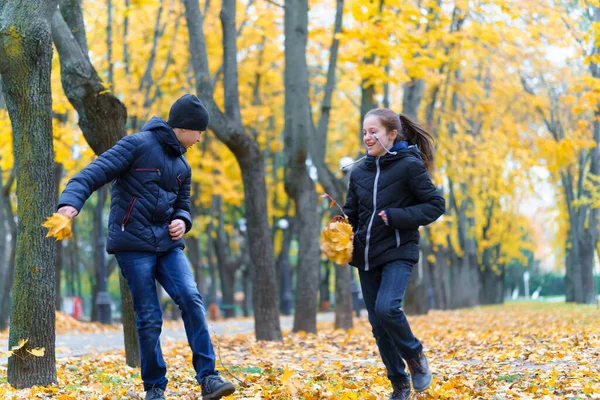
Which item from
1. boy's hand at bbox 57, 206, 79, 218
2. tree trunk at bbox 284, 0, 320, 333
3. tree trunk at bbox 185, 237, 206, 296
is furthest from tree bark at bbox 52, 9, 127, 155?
tree trunk at bbox 185, 237, 206, 296

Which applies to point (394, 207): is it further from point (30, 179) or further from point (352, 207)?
point (30, 179)

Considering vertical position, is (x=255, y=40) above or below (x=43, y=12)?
above

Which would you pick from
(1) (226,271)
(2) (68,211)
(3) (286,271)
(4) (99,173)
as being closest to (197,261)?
(3) (286,271)

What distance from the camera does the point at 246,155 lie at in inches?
479

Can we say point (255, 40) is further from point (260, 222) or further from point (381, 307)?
point (381, 307)

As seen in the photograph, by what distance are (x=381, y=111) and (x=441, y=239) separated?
26.2 metres

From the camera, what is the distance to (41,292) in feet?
21.2

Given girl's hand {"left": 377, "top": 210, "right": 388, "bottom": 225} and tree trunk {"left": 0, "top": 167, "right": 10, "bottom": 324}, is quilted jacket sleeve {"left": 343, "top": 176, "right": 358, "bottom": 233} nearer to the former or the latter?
girl's hand {"left": 377, "top": 210, "right": 388, "bottom": 225}

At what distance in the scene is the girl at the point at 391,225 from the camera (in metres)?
5.36

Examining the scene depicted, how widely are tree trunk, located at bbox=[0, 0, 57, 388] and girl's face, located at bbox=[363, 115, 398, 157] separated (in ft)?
8.65

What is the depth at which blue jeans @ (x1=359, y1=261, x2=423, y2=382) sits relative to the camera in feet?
17.5

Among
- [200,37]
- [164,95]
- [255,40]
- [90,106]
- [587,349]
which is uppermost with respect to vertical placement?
[255,40]

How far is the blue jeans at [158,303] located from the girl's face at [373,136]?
146 cm

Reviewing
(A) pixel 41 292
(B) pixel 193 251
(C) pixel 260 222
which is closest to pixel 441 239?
(B) pixel 193 251
